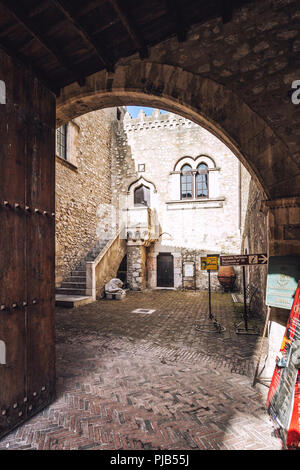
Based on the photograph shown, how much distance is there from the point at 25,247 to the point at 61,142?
9.15m

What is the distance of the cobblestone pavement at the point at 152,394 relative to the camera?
2.28m

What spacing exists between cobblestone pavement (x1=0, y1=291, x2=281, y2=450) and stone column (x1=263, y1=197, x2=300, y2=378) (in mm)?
853

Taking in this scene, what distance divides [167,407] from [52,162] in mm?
3478

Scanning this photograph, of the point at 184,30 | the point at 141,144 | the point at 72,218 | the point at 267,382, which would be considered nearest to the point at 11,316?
the point at 267,382

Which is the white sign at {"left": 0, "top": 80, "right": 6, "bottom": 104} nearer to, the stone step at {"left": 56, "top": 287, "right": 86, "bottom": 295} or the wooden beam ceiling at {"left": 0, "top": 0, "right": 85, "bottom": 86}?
the wooden beam ceiling at {"left": 0, "top": 0, "right": 85, "bottom": 86}

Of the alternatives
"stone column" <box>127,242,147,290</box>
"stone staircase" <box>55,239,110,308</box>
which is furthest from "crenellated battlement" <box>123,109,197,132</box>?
"stone staircase" <box>55,239,110,308</box>

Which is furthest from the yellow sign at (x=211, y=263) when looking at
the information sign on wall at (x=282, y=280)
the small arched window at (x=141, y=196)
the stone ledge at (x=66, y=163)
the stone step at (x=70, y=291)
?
the small arched window at (x=141, y=196)

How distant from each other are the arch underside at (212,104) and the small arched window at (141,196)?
33.1 ft

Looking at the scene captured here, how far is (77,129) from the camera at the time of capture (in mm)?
11062

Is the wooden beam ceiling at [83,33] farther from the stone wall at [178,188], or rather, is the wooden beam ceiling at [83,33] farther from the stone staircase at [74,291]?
the stone wall at [178,188]

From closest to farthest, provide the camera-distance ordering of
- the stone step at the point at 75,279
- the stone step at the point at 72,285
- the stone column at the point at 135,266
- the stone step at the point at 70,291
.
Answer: the stone step at the point at 70,291 < the stone step at the point at 72,285 < the stone step at the point at 75,279 < the stone column at the point at 135,266

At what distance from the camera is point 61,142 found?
10266 millimetres

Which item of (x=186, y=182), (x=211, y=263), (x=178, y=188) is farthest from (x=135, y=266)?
(x=211, y=263)

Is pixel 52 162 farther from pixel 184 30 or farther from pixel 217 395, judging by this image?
pixel 217 395
